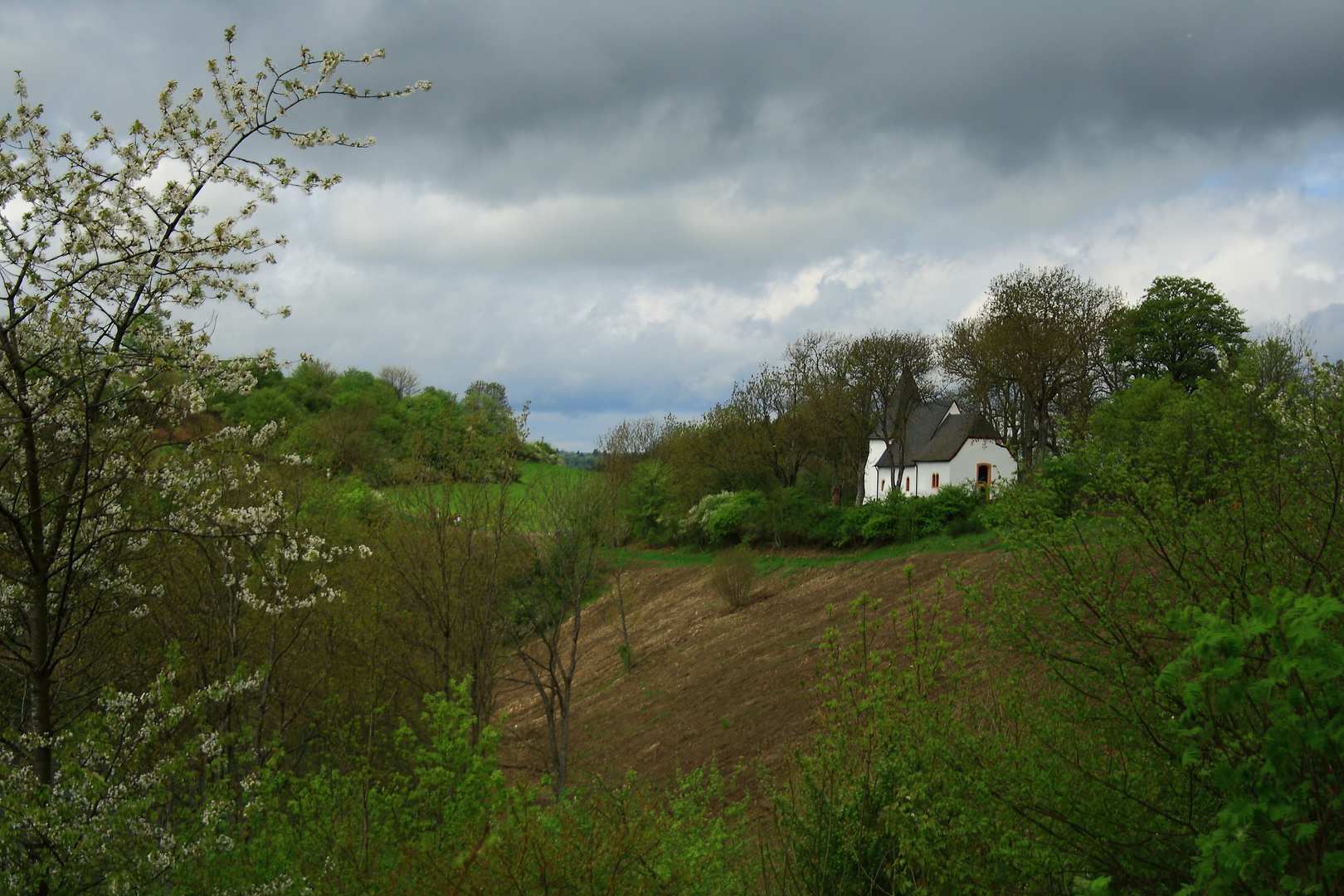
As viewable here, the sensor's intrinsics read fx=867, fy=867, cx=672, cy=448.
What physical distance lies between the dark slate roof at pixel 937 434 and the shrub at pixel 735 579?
19.1m

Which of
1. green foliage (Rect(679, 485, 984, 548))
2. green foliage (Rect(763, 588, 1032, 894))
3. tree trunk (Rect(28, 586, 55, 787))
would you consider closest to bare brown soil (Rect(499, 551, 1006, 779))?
green foliage (Rect(679, 485, 984, 548))

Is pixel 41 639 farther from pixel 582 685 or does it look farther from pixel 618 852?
pixel 582 685

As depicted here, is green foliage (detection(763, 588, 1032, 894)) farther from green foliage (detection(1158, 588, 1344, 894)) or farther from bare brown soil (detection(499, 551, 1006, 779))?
bare brown soil (detection(499, 551, 1006, 779))

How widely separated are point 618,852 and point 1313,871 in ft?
9.85

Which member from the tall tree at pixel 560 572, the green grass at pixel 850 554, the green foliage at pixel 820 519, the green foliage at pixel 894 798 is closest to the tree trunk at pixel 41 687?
→ the green foliage at pixel 894 798

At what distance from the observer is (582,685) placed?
88.0 ft

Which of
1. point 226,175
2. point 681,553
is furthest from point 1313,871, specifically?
point 681,553

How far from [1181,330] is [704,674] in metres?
32.3

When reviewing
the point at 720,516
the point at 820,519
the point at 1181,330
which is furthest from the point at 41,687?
the point at 1181,330

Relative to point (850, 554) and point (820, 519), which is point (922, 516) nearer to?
point (850, 554)

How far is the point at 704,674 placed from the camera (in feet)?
72.4

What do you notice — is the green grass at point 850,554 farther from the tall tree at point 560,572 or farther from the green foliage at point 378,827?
the green foliage at point 378,827

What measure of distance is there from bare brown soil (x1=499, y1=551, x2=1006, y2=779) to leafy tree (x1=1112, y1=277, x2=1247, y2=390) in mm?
23398

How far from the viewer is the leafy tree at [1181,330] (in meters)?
40.8
